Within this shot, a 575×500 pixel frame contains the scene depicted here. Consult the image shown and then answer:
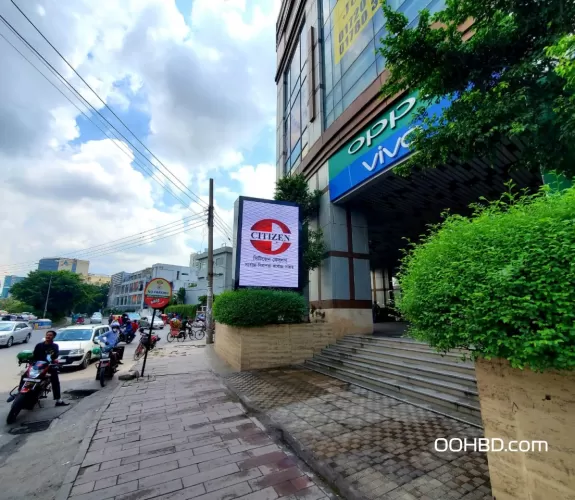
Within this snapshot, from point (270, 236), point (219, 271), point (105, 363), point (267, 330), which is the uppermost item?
point (219, 271)

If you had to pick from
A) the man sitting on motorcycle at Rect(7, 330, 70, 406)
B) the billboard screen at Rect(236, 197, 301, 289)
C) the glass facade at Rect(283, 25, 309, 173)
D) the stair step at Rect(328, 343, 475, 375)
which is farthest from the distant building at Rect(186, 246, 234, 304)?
the man sitting on motorcycle at Rect(7, 330, 70, 406)

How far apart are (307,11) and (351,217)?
40.6 feet

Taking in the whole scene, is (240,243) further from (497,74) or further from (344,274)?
(497,74)

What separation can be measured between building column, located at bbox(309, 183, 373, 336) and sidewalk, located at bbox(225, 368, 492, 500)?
14.8 feet

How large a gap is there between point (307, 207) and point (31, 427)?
10.2 metres

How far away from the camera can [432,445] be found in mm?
3496

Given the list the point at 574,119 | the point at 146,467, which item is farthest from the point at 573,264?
the point at 146,467

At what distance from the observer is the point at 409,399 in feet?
17.1

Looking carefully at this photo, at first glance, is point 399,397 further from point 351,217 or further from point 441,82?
point 351,217

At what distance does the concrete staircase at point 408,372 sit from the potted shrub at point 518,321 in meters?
2.25

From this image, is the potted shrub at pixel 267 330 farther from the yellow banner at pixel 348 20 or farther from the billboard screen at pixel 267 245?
the yellow banner at pixel 348 20

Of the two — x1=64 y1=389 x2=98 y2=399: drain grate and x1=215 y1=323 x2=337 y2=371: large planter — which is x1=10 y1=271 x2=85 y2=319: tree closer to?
x1=64 y1=389 x2=98 y2=399: drain grate

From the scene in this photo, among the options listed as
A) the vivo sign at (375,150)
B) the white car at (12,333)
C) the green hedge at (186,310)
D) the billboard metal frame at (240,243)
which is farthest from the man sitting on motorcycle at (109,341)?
the green hedge at (186,310)

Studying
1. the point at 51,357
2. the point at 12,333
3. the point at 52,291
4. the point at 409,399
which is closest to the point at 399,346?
the point at 409,399
